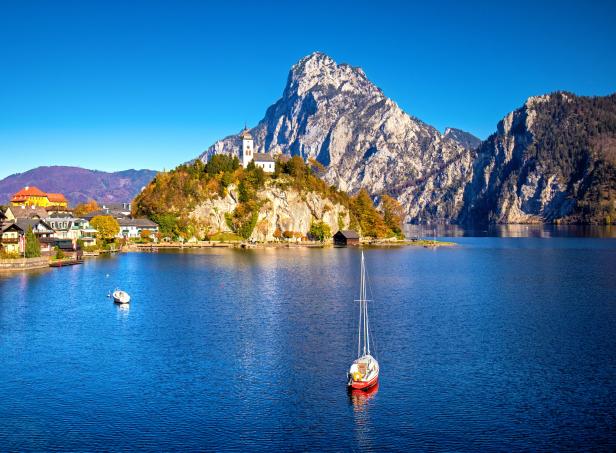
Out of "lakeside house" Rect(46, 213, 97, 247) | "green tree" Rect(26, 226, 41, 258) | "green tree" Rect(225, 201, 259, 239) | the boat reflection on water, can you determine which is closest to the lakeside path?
"green tree" Rect(225, 201, 259, 239)

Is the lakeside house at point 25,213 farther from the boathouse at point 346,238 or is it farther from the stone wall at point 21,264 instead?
the boathouse at point 346,238

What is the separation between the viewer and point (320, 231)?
19700 cm

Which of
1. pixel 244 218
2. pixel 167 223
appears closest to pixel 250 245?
pixel 244 218

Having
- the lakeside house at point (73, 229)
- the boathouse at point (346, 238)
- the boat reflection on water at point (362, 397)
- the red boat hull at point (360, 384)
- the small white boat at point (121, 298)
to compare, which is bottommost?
the boat reflection on water at point (362, 397)

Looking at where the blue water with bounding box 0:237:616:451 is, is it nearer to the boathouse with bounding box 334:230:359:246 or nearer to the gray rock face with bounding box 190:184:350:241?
the boathouse with bounding box 334:230:359:246

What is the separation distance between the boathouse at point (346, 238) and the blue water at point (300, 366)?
89.7 m

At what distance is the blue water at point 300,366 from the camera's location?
37719mm

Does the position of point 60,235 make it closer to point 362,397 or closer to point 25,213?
point 25,213

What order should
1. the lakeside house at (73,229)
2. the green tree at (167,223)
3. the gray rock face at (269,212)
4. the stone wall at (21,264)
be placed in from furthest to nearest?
the gray rock face at (269,212) → the green tree at (167,223) → the lakeside house at (73,229) → the stone wall at (21,264)

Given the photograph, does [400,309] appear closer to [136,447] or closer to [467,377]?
[467,377]

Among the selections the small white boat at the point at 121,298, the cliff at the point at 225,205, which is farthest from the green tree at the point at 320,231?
the small white boat at the point at 121,298

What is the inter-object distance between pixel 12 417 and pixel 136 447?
33.0ft

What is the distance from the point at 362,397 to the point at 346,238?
477ft

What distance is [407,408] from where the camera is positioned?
1633 inches
